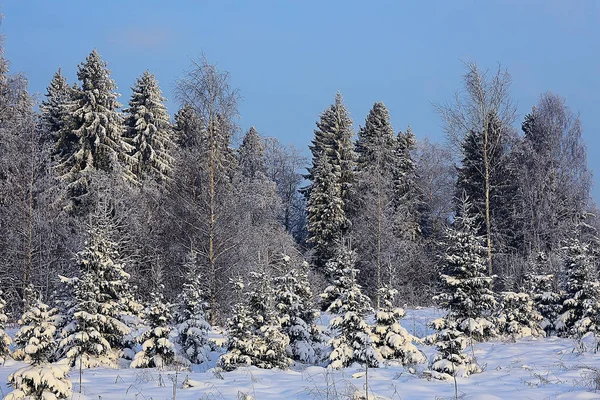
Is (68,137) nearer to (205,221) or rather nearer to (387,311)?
(205,221)

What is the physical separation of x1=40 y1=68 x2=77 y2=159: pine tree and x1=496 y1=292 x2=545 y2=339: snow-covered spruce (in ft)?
75.1

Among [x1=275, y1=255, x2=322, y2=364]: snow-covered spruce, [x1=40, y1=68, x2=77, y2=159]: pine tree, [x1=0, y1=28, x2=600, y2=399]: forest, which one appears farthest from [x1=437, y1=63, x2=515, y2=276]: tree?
[x1=40, y1=68, x2=77, y2=159]: pine tree

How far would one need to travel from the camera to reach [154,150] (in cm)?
3212

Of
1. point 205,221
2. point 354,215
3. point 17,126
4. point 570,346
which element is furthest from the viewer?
point 354,215

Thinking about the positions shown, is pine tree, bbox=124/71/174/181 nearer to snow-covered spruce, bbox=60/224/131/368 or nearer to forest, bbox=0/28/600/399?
forest, bbox=0/28/600/399

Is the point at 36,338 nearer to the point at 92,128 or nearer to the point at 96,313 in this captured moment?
the point at 96,313

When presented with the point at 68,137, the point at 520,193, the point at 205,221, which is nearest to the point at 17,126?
the point at 68,137

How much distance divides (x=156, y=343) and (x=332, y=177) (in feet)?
87.8

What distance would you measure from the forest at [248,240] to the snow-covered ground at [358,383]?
1.72 feet

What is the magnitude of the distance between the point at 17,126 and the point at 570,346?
77.0 feet

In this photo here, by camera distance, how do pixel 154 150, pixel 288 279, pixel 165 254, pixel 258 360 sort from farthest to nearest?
pixel 154 150, pixel 165 254, pixel 288 279, pixel 258 360

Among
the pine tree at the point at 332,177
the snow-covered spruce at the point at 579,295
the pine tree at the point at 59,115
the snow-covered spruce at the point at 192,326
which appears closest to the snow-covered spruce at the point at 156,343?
the snow-covered spruce at the point at 192,326

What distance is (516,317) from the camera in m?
14.5

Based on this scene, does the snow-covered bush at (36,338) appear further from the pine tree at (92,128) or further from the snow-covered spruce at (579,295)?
the pine tree at (92,128)
